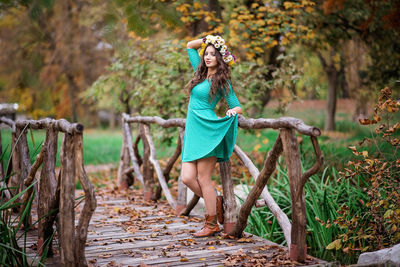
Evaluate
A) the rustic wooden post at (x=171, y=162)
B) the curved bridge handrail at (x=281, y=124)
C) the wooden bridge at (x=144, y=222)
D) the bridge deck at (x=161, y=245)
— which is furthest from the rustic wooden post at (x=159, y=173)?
the curved bridge handrail at (x=281, y=124)

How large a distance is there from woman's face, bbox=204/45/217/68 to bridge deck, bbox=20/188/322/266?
1693 millimetres

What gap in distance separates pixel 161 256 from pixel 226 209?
0.90m

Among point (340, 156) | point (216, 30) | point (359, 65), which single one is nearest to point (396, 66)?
point (359, 65)

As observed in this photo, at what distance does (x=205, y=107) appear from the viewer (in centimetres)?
433

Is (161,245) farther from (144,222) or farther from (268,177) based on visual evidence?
(268,177)

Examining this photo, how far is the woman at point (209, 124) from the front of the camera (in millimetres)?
4219

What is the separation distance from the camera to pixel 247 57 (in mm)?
8695

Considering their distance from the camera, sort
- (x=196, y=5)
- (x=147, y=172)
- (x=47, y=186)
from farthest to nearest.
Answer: (x=196, y=5) < (x=147, y=172) < (x=47, y=186)

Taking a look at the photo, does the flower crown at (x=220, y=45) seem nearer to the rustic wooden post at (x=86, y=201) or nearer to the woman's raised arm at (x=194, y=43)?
the woman's raised arm at (x=194, y=43)

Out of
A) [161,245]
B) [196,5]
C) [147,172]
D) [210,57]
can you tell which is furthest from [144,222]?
[196,5]

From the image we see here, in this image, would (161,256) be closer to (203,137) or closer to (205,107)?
(203,137)

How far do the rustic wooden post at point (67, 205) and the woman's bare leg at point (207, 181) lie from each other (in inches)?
56.5

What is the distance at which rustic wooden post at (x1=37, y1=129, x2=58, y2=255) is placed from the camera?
12.3 ft

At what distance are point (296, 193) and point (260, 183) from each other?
610 millimetres
